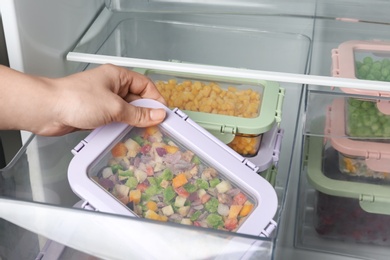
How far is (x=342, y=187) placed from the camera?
129 cm

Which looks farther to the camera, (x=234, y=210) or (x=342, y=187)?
(x=342, y=187)

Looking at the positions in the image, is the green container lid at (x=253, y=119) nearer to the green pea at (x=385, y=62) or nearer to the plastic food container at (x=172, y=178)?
the plastic food container at (x=172, y=178)

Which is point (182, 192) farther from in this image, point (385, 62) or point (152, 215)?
point (385, 62)

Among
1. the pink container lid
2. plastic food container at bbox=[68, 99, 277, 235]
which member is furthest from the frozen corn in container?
plastic food container at bbox=[68, 99, 277, 235]

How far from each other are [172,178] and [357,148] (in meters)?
0.42

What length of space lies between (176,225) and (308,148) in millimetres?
570

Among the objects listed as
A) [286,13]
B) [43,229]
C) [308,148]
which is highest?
[286,13]

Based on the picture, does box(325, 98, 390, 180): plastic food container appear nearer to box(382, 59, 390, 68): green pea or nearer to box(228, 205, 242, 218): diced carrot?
box(382, 59, 390, 68): green pea

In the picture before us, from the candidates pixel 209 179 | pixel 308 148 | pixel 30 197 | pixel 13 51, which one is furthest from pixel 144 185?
pixel 308 148

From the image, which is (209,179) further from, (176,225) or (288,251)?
(288,251)

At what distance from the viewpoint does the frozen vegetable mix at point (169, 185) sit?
97 centimetres

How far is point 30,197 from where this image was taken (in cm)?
110

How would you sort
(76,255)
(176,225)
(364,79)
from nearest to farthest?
(176,225), (76,255), (364,79)

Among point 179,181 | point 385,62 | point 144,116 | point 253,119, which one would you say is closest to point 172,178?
point 179,181
